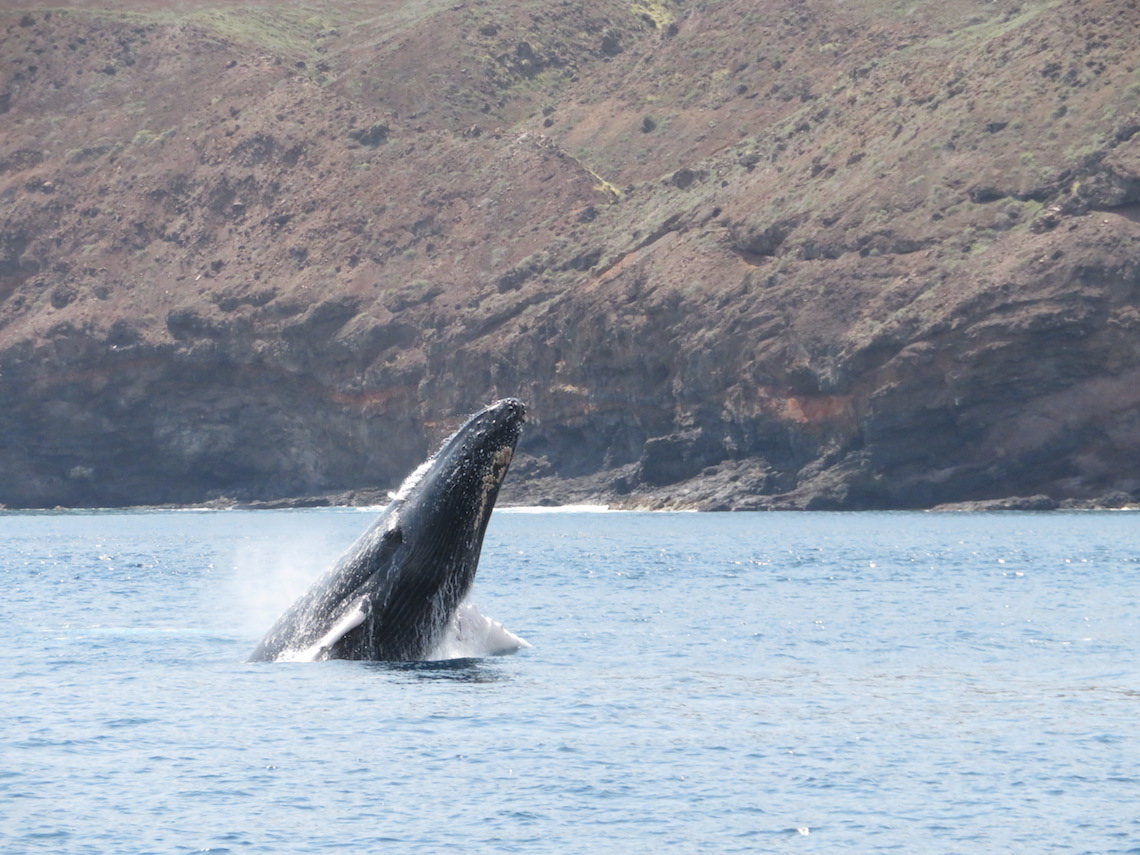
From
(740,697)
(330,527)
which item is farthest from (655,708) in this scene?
(330,527)

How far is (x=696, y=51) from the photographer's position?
151 m

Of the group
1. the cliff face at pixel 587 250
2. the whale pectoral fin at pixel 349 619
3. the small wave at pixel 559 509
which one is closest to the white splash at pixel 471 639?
the whale pectoral fin at pixel 349 619

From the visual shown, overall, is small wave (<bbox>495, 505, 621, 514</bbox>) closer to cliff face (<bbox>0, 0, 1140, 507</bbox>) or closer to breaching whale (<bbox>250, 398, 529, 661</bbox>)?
cliff face (<bbox>0, 0, 1140, 507</bbox>)

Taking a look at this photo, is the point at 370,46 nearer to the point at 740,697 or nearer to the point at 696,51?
the point at 696,51

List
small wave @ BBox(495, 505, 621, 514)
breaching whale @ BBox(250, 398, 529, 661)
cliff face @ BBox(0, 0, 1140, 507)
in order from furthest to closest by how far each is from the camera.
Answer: small wave @ BBox(495, 505, 621, 514) < cliff face @ BBox(0, 0, 1140, 507) < breaching whale @ BBox(250, 398, 529, 661)

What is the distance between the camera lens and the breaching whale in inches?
779

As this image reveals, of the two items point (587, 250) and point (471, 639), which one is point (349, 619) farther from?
point (587, 250)

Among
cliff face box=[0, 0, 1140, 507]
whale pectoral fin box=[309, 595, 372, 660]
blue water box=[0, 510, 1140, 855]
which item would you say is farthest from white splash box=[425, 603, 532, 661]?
cliff face box=[0, 0, 1140, 507]

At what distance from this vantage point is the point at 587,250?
12625cm

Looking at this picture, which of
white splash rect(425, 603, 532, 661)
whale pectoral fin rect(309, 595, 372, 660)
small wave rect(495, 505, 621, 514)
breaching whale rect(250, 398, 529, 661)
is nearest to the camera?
breaching whale rect(250, 398, 529, 661)

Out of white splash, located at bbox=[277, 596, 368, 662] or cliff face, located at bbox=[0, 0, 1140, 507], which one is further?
cliff face, located at bbox=[0, 0, 1140, 507]

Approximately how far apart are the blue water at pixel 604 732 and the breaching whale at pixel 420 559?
3.39ft

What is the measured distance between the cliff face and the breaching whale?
81374 millimetres

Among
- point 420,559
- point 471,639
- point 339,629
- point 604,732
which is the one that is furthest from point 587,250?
point 420,559
